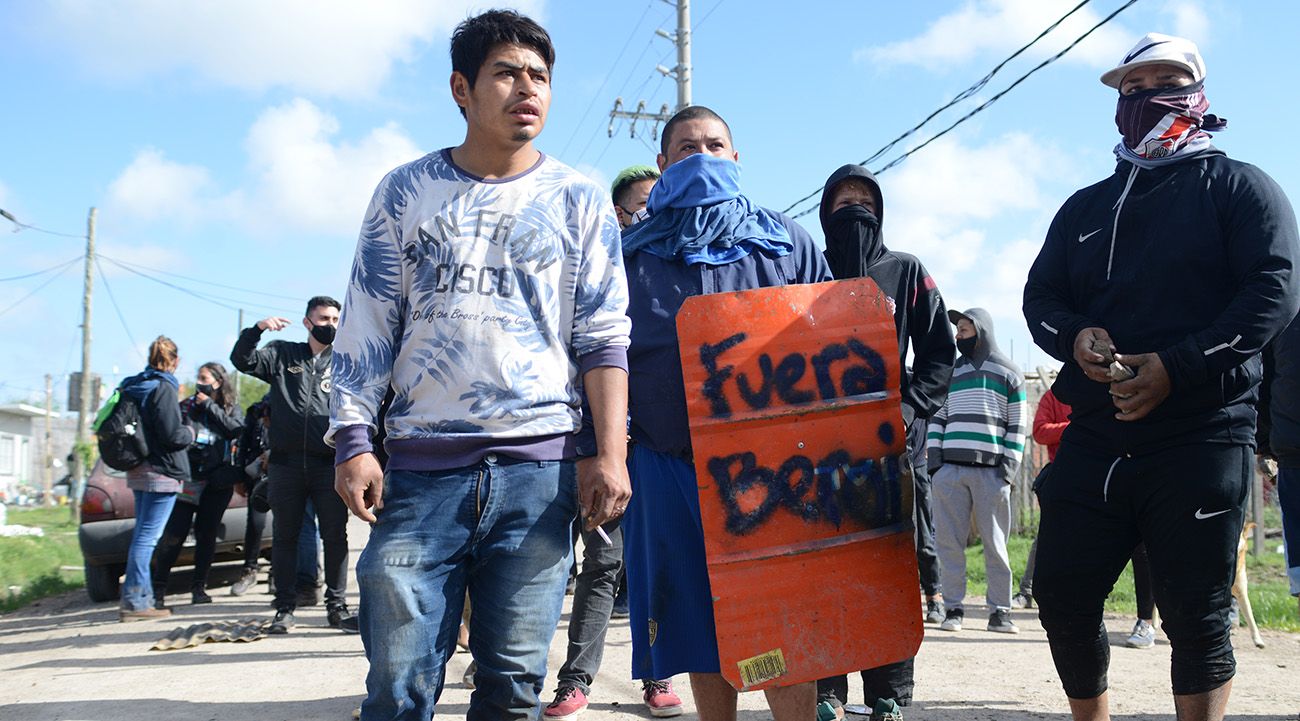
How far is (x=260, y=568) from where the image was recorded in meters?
11.9

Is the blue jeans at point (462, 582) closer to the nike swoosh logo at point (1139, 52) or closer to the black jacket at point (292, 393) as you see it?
the nike swoosh logo at point (1139, 52)

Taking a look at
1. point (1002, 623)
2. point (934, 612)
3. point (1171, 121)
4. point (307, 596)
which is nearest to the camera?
point (1171, 121)

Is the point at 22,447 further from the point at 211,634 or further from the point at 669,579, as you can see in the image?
the point at 669,579

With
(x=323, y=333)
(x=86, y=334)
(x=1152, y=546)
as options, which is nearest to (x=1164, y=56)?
(x=1152, y=546)

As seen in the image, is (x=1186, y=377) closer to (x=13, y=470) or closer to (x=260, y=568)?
(x=260, y=568)

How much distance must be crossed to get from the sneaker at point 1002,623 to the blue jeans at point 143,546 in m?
6.05

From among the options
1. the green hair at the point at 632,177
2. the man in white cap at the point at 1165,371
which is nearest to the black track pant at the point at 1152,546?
the man in white cap at the point at 1165,371

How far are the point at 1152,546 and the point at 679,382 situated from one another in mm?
1498

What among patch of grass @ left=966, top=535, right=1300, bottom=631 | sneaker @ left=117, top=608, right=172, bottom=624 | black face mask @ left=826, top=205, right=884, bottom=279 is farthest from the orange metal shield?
sneaker @ left=117, top=608, right=172, bottom=624

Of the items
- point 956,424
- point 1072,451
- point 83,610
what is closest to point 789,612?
point 1072,451

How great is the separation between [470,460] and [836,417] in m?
1.23

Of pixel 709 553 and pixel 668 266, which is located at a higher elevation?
pixel 668 266

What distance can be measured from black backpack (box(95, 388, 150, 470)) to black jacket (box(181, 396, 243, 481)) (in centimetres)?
66

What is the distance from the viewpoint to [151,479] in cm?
770
